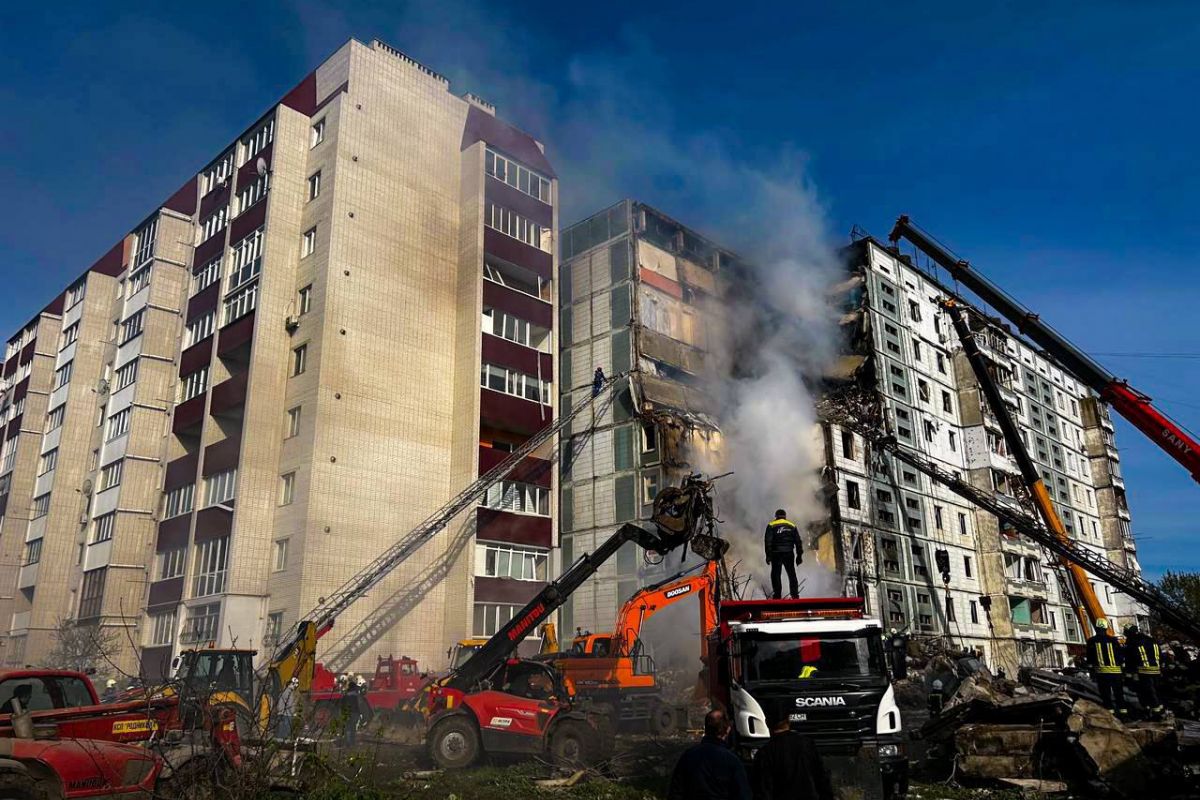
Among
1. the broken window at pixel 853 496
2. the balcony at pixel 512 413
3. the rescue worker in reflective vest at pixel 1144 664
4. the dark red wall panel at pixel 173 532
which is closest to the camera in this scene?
the rescue worker in reflective vest at pixel 1144 664

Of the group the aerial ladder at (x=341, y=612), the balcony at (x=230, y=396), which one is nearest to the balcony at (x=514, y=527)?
the aerial ladder at (x=341, y=612)

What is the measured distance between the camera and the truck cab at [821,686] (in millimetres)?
11016

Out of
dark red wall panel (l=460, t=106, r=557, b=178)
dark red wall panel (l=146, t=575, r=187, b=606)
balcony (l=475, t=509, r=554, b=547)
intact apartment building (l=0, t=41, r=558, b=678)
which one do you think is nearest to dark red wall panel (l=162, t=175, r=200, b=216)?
intact apartment building (l=0, t=41, r=558, b=678)

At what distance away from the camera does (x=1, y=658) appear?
46562 mm

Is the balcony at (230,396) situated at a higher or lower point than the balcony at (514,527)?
higher

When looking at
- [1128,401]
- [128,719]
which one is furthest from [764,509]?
[128,719]

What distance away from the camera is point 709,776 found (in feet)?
21.9

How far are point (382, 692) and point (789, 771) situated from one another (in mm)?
18578

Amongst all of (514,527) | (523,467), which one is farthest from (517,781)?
(523,467)

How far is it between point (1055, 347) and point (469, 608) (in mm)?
25562

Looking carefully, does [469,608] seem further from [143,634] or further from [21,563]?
[21,563]

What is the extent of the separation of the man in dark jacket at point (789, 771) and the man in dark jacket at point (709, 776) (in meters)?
0.87

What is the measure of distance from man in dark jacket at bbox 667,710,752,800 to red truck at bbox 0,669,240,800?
5368mm

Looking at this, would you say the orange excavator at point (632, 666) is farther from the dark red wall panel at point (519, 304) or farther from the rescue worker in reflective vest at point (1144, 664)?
the dark red wall panel at point (519, 304)
